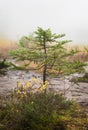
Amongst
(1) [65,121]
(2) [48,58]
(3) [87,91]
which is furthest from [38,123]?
(3) [87,91]

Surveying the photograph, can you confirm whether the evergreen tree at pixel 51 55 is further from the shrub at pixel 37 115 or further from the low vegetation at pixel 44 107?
the shrub at pixel 37 115

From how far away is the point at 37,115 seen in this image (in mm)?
7699

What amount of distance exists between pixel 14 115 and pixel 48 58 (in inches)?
102

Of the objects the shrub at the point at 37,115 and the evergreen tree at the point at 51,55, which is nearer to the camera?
the shrub at the point at 37,115

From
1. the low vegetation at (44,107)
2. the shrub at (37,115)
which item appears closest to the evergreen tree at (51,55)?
the low vegetation at (44,107)

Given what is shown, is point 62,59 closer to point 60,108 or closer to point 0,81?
point 60,108

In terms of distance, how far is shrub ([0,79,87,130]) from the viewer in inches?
297

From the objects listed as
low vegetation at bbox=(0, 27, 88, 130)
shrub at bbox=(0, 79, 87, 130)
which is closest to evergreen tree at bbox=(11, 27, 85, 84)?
low vegetation at bbox=(0, 27, 88, 130)

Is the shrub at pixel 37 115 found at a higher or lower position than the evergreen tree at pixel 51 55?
lower

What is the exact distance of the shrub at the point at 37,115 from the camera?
24.7 feet

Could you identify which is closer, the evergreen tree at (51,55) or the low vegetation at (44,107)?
the low vegetation at (44,107)

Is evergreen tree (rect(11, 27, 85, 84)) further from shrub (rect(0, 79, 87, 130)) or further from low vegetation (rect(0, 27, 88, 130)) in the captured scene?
shrub (rect(0, 79, 87, 130))

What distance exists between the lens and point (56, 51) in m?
10.0

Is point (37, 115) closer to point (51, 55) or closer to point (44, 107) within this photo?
point (44, 107)
